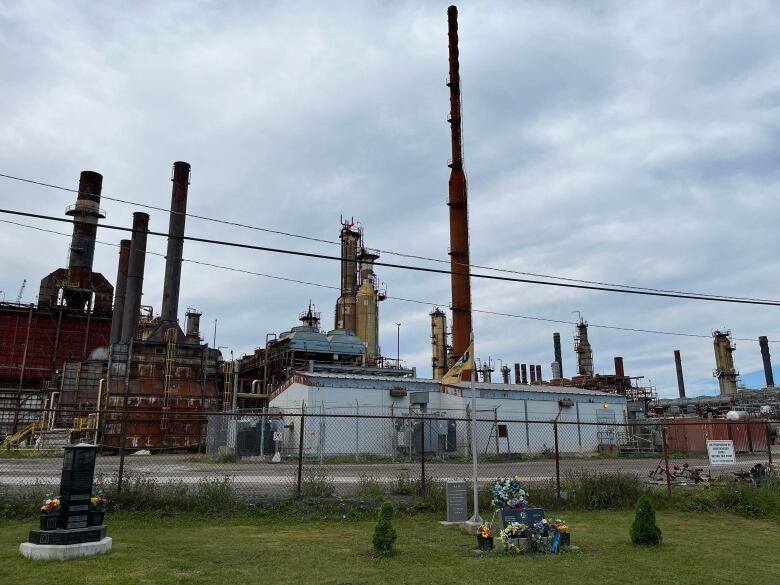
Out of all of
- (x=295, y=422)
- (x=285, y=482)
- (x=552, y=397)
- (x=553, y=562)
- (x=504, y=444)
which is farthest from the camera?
(x=552, y=397)

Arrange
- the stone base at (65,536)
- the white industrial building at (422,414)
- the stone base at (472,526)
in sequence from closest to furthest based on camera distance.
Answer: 1. the stone base at (65,536)
2. the stone base at (472,526)
3. the white industrial building at (422,414)

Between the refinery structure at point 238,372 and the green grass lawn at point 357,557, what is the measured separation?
13549 mm

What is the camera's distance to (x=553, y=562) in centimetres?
889

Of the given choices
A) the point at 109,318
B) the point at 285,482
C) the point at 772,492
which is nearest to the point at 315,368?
the point at 109,318

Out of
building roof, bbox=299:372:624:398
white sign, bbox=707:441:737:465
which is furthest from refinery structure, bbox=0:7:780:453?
white sign, bbox=707:441:737:465

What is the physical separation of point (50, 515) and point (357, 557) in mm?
4622

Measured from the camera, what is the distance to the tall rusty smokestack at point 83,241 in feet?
189

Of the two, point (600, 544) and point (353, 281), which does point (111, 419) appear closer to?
point (353, 281)

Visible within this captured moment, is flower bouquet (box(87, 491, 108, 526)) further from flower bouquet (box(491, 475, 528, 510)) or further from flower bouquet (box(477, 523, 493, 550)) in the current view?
flower bouquet (box(491, 475, 528, 510))

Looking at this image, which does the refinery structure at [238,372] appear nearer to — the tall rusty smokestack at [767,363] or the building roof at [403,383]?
the building roof at [403,383]

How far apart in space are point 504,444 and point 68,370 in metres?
37.2

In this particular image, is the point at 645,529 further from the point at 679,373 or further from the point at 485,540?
the point at 679,373

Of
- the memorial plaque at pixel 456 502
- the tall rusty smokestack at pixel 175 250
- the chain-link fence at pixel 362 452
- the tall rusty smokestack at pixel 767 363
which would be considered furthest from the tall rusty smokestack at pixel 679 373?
the memorial plaque at pixel 456 502

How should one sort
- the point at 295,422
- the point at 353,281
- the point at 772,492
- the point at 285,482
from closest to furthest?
1. the point at 772,492
2. the point at 285,482
3. the point at 295,422
4. the point at 353,281
